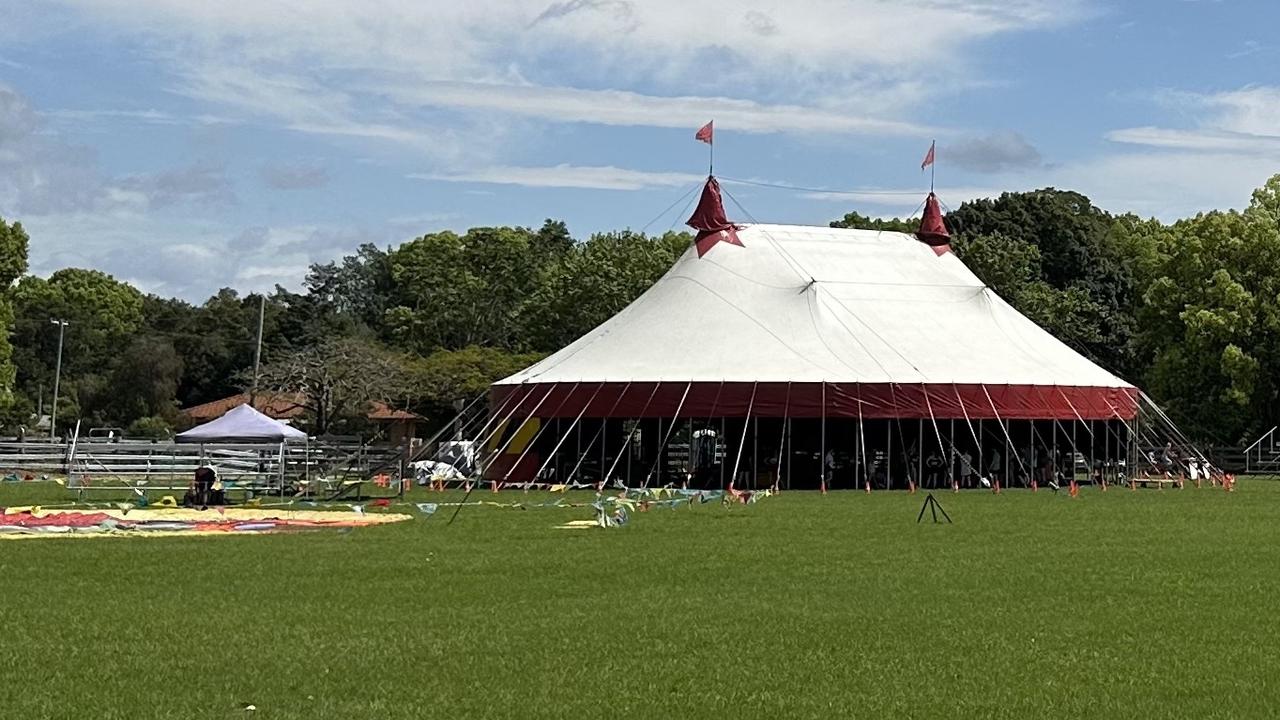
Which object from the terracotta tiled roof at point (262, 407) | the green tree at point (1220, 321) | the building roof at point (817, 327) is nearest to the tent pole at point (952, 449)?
the building roof at point (817, 327)

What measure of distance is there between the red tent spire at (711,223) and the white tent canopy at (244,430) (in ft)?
34.3

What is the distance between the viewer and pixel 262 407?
220 feet

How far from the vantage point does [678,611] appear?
44.8ft

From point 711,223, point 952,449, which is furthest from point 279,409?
point 952,449

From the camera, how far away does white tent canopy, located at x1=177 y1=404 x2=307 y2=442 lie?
42125mm

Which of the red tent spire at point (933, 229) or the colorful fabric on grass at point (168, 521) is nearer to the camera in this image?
the colorful fabric on grass at point (168, 521)

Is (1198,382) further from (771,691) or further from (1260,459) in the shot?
(771,691)

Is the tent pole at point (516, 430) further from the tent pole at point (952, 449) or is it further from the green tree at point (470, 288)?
the green tree at point (470, 288)

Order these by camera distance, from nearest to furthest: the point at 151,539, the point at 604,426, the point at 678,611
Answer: the point at 678,611
the point at 151,539
the point at 604,426

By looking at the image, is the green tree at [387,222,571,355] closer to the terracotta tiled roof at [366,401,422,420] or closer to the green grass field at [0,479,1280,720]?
the terracotta tiled roof at [366,401,422,420]

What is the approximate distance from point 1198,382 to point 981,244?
37.7ft

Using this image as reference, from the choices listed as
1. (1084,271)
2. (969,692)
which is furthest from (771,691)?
(1084,271)

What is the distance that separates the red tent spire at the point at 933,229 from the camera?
140 ft

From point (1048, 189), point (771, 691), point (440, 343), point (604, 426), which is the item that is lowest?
point (771, 691)
